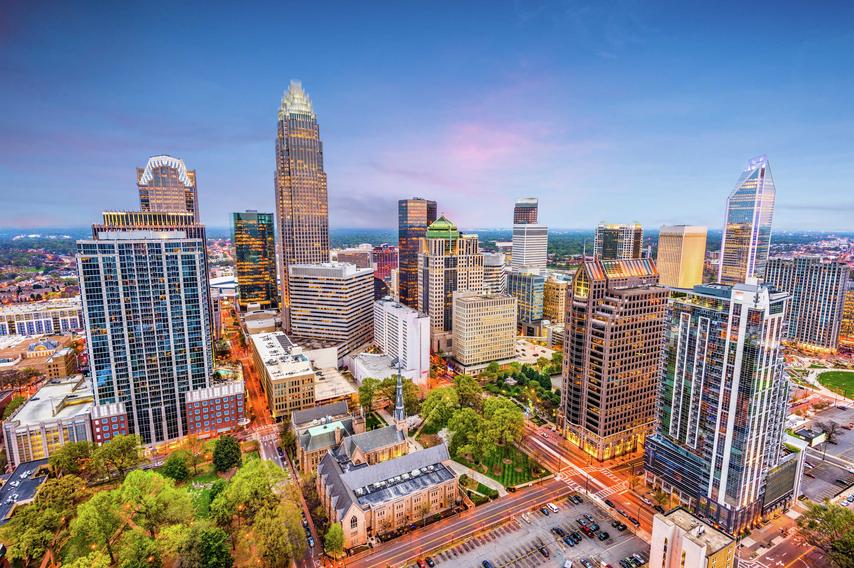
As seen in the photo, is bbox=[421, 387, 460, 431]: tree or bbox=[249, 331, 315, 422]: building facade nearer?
bbox=[421, 387, 460, 431]: tree

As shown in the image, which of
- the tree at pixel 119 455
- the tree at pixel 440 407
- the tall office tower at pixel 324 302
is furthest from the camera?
the tall office tower at pixel 324 302

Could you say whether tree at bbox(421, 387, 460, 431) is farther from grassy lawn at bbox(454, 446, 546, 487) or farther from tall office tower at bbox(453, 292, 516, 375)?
tall office tower at bbox(453, 292, 516, 375)

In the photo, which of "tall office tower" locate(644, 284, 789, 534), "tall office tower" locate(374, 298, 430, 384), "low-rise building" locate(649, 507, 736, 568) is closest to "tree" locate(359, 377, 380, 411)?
"tall office tower" locate(374, 298, 430, 384)

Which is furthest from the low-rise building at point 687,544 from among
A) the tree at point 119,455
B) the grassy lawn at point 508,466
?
the tree at point 119,455

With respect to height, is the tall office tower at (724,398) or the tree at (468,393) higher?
the tall office tower at (724,398)

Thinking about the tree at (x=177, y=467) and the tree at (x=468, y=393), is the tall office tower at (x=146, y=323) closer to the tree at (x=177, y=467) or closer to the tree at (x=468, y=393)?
the tree at (x=177, y=467)

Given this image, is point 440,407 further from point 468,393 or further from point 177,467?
point 177,467
